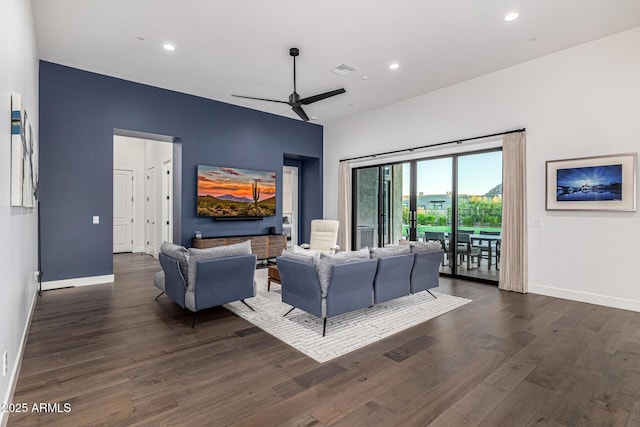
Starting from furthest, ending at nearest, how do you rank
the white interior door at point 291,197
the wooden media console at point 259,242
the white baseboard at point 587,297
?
the white interior door at point 291,197
the wooden media console at point 259,242
the white baseboard at point 587,297

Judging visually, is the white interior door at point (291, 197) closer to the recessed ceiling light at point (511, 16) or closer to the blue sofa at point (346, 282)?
the blue sofa at point (346, 282)

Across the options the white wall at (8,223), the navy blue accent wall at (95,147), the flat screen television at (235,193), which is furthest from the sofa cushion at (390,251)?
the navy blue accent wall at (95,147)

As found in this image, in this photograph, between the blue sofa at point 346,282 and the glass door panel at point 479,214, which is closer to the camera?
the blue sofa at point 346,282

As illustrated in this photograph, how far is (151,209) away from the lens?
9219 mm

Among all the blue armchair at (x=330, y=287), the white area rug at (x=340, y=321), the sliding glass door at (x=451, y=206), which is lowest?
the white area rug at (x=340, y=321)

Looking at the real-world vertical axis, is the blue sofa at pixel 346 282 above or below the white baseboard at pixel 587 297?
above

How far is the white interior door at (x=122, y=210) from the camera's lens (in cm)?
924

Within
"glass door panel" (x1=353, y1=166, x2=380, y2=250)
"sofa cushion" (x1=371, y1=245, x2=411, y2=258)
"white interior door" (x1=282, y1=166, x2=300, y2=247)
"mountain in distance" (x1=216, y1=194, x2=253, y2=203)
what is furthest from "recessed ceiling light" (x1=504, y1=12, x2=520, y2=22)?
"white interior door" (x1=282, y1=166, x2=300, y2=247)

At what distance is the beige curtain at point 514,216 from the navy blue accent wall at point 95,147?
5.21 meters

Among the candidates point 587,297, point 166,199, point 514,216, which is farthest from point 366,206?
point 166,199

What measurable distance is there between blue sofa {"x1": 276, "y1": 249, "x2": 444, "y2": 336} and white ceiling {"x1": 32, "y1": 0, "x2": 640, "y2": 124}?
282cm

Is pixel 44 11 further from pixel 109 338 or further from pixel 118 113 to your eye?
pixel 109 338

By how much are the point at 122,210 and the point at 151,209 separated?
0.93m

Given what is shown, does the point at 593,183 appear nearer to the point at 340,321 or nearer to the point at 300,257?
the point at 340,321
